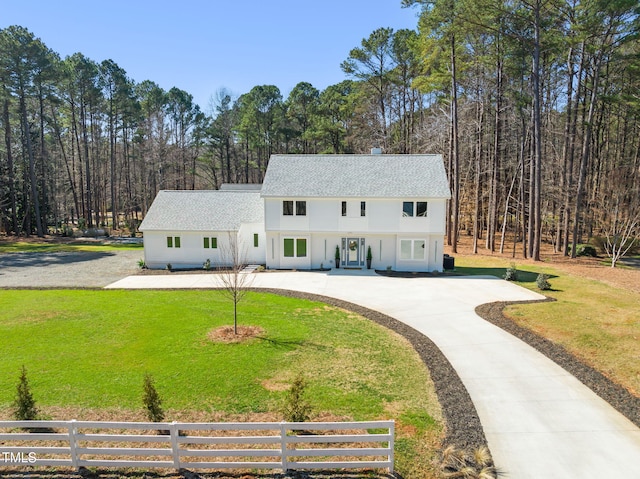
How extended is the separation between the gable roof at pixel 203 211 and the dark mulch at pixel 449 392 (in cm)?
1403

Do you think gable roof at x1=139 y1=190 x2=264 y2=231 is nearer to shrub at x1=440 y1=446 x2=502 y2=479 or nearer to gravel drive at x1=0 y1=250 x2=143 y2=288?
gravel drive at x1=0 y1=250 x2=143 y2=288

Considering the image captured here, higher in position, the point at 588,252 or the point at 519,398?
the point at 588,252

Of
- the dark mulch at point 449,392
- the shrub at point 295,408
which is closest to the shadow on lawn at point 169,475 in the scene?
the shrub at point 295,408

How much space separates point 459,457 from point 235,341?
8.06 m

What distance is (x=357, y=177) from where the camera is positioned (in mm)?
26031

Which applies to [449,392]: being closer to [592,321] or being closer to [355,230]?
[592,321]

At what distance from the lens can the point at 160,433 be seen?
828 centimetres

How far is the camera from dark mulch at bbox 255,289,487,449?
310 inches

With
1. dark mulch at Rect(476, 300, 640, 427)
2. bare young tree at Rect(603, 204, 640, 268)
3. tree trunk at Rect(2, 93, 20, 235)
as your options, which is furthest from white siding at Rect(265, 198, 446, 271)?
tree trunk at Rect(2, 93, 20, 235)

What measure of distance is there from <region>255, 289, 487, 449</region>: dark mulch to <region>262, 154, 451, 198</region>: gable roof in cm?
1094

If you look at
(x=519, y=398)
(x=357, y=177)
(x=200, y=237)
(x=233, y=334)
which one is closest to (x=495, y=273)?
(x=357, y=177)

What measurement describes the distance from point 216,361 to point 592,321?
14.3 m

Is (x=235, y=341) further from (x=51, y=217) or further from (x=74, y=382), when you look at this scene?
(x=51, y=217)

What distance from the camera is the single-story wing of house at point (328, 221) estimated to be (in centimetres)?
2444
